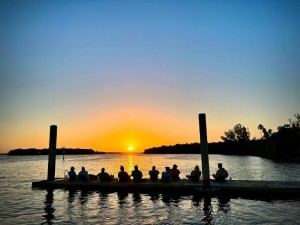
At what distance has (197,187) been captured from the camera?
18.9 m

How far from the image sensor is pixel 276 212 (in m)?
14.1

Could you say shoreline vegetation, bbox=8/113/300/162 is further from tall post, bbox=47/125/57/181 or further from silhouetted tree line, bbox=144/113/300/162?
tall post, bbox=47/125/57/181

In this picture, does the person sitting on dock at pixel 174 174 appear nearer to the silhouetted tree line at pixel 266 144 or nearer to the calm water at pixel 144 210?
the calm water at pixel 144 210

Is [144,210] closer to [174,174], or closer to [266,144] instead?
[174,174]

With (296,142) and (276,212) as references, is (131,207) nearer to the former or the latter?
(276,212)

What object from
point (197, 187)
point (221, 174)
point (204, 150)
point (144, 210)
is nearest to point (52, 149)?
point (144, 210)

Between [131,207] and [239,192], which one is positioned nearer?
[131,207]

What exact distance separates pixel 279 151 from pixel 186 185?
76.3 metres

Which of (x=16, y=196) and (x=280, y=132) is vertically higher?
(x=280, y=132)

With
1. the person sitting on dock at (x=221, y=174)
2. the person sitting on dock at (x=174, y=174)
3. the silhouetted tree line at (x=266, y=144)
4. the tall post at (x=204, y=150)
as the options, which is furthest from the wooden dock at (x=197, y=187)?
the silhouetted tree line at (x=266, y=144)

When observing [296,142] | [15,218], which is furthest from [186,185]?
[296,142]

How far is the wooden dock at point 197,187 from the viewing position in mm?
17469

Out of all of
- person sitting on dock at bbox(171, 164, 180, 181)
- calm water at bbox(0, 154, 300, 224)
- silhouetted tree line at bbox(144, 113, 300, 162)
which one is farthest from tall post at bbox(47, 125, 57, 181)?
silhouetted tree line at bbox(144, 113, 300, 162)

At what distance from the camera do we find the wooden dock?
1747cm
